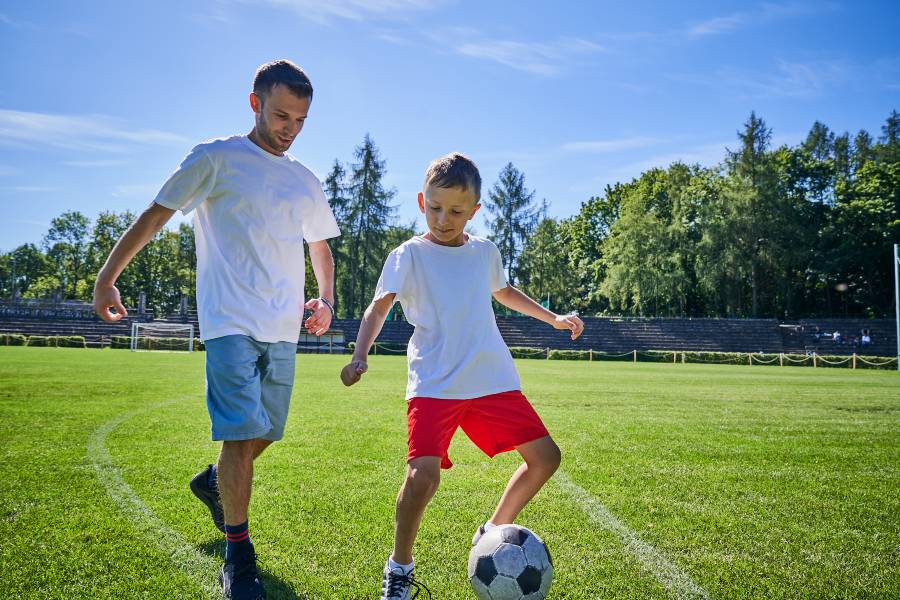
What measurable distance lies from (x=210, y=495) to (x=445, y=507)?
155 cm

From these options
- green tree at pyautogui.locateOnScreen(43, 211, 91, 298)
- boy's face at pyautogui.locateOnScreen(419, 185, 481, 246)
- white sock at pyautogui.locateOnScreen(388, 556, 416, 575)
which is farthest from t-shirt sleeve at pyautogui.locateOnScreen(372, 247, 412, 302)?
green tree at pyautogui.locateOnScreen(43, 211, 91, 298)

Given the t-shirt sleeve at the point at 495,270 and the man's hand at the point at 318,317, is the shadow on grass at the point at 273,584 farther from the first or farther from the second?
the t-shirt sleeve at the point at 495,270

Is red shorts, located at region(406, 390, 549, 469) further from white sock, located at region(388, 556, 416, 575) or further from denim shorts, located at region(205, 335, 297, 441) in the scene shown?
denim shorts, located at region(205, 335, 297, 441)

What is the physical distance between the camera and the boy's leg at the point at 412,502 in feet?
8.85

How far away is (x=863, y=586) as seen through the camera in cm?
298

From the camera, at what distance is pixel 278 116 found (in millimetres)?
3164

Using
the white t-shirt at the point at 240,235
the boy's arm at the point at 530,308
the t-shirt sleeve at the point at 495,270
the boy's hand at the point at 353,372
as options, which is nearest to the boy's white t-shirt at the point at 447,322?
the t-shirt sleeve at the point at 495,270

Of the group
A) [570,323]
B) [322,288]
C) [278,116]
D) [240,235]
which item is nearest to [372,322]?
[240,235]

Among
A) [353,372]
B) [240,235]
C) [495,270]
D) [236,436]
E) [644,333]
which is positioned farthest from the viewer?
[644,333]

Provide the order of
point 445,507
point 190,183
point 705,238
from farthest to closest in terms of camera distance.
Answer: point 705,238
point 445,507
point 190,183

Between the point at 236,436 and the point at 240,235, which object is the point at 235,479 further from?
the point at 240,235

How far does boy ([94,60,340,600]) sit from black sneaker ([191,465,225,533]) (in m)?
0.53

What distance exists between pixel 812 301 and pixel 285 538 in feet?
229

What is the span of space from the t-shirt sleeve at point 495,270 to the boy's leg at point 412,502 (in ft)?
3.56
